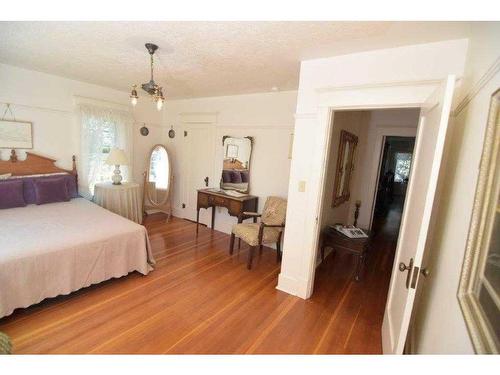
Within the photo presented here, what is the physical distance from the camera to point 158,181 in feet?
16.9

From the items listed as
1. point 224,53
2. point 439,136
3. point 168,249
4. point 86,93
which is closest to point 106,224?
point 168,249

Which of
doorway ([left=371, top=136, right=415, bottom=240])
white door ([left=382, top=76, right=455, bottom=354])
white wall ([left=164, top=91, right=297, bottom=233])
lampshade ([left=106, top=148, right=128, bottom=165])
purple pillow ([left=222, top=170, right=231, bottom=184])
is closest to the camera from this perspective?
white door ([left=382, top=76, right=455, bottom=354])

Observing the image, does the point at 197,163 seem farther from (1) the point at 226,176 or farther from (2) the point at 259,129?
(2) the point at 259,129

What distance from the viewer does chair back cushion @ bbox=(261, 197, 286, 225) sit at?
11.2 ft

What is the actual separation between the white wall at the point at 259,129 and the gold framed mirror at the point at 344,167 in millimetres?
743

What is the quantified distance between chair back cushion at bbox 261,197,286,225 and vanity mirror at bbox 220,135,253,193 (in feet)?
2.24

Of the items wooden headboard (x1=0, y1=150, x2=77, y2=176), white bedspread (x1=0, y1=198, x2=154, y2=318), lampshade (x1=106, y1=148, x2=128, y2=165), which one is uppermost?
lampshade (x1=106, y1=148, x2=128, y2=165)

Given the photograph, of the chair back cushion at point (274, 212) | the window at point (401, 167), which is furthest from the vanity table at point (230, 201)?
the window at point (401, 167)

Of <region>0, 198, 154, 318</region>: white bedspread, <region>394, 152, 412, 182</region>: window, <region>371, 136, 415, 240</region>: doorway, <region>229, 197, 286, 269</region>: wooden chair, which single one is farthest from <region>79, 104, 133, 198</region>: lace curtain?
<region>394, 152, 412, 182</region>: window

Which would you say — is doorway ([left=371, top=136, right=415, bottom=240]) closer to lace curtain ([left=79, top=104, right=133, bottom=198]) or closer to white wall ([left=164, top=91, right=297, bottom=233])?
white wall ([left=164, top=91, right=297, bottom=233])

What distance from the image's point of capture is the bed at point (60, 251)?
1967 millimetres

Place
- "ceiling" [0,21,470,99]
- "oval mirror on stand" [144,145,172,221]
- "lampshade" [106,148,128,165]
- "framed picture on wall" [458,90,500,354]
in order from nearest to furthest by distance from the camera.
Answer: "framed picture on wall" [458,90,500,354] → "ceiling" [0,21,470,99] → "lampshade" [106,148,128,165] → "oval mirror on stand" [144,145,172,221]

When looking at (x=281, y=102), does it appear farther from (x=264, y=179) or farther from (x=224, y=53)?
(x=224, y=53)
